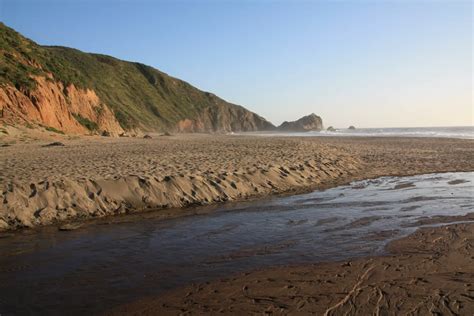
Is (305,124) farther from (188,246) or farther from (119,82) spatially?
(188,246)

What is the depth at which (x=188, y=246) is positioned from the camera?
581 centimetres

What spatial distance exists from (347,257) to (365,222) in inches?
84.2

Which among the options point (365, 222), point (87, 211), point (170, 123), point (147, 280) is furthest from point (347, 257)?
point (170, 123)

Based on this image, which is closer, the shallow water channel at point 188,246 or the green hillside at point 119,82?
the shallow water channel at point 188,246

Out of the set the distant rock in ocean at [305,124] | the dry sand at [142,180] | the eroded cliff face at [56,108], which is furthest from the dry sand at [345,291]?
the distant rock in ocean at [305,124]

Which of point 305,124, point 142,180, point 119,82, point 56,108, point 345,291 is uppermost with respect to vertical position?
point 119,82

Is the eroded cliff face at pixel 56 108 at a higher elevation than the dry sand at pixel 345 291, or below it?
higher

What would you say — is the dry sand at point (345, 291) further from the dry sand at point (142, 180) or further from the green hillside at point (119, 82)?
the green hillside at point (119, 82)

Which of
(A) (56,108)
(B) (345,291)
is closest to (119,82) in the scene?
(A) (56,108)

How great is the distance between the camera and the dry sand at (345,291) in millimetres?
3629

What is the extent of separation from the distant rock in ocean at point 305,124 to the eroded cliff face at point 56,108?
8614cm

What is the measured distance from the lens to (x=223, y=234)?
647 centimetres

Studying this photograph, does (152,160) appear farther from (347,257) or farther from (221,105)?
(221,105)

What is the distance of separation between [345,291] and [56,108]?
2958 centimetres
